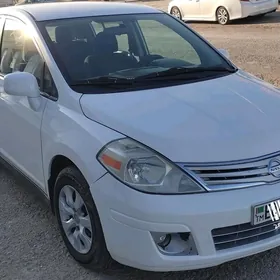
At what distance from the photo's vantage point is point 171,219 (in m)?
2.65

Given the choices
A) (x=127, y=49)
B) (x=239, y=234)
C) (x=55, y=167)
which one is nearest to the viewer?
(x=239, y=234)

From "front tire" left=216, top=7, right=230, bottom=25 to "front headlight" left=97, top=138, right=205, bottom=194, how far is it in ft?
45.7

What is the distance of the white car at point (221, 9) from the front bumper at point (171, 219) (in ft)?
44.4

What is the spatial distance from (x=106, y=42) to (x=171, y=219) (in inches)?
73.5

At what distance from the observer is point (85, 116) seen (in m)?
3.19

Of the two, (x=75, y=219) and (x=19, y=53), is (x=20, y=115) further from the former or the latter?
(x=75, y=219)

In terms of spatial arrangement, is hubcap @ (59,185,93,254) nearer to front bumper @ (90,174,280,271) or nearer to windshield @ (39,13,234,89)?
front bumper @ (90,174,280,271)

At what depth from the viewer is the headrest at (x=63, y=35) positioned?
3.84 m

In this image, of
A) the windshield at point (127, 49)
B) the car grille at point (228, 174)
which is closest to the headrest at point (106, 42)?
the windshield at point (127, 49)

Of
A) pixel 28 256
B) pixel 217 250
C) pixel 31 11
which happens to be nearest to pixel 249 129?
pixel 217 250

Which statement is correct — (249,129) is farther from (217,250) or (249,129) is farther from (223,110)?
(217,250)

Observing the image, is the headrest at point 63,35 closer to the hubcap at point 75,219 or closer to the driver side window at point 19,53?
the driver side window at point 19,53

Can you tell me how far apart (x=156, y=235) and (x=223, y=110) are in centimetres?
97

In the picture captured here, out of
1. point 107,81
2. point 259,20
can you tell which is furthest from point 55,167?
point 259,20
